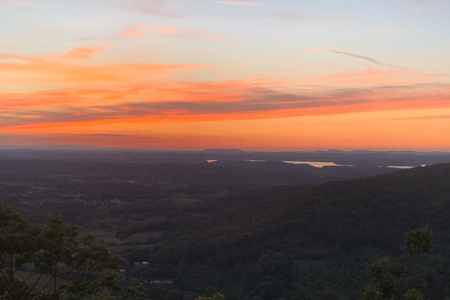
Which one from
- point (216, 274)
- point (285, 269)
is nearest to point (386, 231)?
point (285, 269)

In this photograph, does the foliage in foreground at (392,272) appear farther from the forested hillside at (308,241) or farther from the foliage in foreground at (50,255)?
the forested hillside at (308,241)

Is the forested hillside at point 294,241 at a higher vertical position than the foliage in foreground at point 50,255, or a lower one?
lower

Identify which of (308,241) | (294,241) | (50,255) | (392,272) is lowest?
(308,241)

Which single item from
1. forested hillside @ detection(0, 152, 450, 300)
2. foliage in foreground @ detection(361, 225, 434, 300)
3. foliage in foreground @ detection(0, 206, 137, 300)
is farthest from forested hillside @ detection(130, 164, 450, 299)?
foliage in foreground @ detection(0, 206, 137, 300)

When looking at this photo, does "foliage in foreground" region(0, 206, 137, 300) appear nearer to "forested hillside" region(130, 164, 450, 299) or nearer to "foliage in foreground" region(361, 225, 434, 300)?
A: "foliage in foreground" region(361, 225, 434, 300)

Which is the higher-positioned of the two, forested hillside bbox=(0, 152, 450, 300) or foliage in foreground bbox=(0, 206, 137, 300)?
foliage in foreground bbox=(0, 206, 137, 300)

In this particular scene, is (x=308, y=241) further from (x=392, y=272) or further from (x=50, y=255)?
(x=50, y=255)

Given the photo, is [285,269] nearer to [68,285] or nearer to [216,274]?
[216,274]

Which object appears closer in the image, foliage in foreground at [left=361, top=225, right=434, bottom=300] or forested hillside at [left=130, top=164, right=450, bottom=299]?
foliage in foreground at [left=361, top=225, right=434, bottom=300]

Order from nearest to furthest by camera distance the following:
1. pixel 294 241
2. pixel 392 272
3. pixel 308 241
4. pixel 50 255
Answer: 1. pixel 392 272
2. pixel 50 255
3. pixel 294 241
4. pixel 308 241

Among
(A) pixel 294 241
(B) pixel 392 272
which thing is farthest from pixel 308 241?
(B) pixel 392 272

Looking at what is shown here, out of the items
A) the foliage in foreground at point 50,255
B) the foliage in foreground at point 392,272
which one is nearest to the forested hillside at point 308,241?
the foliage in foreground at point 392,272
